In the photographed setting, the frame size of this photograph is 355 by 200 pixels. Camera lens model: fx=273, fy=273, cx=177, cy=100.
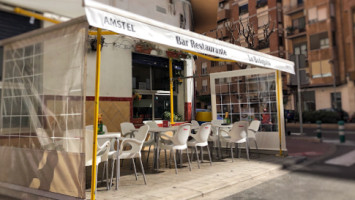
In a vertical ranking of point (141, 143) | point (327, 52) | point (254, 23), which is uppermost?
point (254, 23)

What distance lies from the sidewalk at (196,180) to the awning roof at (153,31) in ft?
7.10

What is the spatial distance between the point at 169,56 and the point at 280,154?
17.4 feet

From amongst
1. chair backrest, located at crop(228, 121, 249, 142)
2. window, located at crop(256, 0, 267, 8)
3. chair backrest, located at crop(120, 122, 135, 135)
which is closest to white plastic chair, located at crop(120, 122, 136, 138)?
chair backrest, located at crop(120, 122, 135, 135)

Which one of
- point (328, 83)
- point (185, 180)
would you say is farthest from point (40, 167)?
point (328, 83)

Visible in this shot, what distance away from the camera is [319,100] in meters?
27.9

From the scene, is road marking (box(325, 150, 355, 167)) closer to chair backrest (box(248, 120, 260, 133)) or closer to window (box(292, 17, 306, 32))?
chair backrest (box(248, 120, 260, 133))

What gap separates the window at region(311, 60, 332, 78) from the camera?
88.1ft

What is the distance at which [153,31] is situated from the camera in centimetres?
373

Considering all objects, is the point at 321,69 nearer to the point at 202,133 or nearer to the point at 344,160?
the point at 344,160

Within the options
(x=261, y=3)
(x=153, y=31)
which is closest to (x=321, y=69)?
(x=261, y=3)

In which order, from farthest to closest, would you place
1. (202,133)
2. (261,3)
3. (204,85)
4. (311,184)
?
(204,85)
(261,3)
(202,133)
(311,184)

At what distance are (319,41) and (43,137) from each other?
29483 mm

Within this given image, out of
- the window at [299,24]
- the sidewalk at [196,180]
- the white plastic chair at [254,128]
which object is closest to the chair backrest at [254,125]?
the white plastic chair at [254,128]

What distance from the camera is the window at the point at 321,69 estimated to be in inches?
1058
